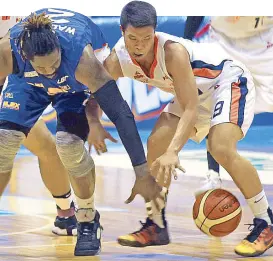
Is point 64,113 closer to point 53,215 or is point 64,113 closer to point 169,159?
point 169,159

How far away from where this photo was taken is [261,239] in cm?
448

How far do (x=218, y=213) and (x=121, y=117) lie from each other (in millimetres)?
909

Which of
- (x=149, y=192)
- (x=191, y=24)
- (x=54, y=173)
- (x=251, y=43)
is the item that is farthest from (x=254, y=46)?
(x=149, y=192)

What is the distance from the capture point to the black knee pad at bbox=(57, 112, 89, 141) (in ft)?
14.6

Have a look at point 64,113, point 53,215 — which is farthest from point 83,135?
point 53,215

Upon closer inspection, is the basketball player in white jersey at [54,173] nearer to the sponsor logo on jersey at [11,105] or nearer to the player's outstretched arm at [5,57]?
the sponsor logo on jersey at [11,105]

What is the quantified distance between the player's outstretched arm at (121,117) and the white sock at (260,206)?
3.25ft

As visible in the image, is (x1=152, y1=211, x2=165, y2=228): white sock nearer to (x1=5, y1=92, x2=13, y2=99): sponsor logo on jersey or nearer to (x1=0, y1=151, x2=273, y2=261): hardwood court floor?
(x1=0, y1=151, x2=273, y2=261): hardwood court floor

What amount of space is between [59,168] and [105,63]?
765 mm

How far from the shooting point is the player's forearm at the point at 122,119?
12.5 feet

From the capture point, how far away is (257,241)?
448 centimetres

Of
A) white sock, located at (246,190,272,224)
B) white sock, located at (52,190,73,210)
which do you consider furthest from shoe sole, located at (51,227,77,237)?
white sock, located at (246,190,272,224)

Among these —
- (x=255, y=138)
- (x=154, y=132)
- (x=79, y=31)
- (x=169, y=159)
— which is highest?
(x=79, y=31)

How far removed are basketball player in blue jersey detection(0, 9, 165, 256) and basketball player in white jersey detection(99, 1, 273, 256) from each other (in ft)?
0.78
